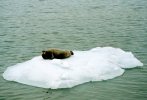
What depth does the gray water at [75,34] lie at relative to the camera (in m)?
10.7

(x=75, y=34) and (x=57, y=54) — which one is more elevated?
(x=57, y=54)

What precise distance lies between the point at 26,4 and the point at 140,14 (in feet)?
32.5

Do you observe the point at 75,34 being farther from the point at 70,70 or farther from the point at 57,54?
the point at 70,70

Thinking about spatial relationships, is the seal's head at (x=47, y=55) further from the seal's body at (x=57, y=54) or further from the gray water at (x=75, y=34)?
the gray water at (x=75, y=34)

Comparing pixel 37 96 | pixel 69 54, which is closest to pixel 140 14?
pixel 69 54

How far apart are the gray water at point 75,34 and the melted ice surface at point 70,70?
0.81ft

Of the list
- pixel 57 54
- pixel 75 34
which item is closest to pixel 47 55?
pixel 57 54

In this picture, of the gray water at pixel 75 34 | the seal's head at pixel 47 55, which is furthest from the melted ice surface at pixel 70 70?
the gray water at pixel 75 34

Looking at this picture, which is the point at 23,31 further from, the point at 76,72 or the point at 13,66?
the point at 76,72

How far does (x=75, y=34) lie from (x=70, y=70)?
22.7ft

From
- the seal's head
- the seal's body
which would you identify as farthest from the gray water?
the seal's body

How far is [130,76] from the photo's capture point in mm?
11750

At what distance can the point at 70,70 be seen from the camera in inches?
452

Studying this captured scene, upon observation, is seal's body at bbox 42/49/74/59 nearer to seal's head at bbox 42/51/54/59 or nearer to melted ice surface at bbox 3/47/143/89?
seal's head at bbox 42/51/54/59
